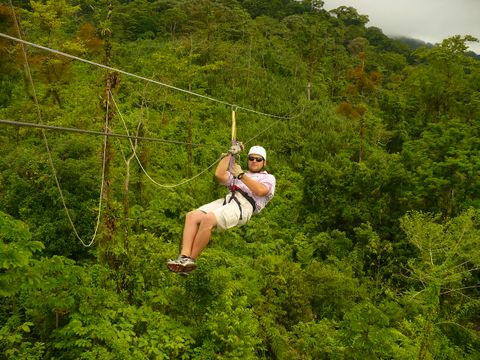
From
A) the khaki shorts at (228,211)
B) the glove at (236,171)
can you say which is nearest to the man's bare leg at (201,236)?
the khaki shorts at (228,211)

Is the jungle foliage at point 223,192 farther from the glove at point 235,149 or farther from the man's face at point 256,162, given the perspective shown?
the man's face at point 256,162

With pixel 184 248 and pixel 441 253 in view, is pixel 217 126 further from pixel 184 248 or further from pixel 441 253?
pixel 184 248

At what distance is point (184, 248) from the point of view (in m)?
4.03

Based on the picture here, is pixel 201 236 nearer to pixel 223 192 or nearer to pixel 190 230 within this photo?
pixel 190 230

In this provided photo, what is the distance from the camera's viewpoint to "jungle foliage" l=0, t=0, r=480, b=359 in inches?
246

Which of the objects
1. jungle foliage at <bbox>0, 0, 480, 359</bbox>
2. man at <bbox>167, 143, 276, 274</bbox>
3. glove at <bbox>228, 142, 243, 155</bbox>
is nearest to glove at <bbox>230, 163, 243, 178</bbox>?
man at <bbox>167, 143, 276, 274</bbox>

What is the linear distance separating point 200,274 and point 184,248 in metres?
3.09

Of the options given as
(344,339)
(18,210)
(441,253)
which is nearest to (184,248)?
(344,339)

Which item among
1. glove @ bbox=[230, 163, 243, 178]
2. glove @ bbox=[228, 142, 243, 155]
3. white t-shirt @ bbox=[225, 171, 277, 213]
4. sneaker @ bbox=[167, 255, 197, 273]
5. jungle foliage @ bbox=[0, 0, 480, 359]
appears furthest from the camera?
jungle foliage @ bbox=[0, 0, 480, 359]

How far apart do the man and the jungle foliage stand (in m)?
0.94

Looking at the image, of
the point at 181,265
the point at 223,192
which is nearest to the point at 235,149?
the point at 181,265

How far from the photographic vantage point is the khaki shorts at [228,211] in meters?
4.23

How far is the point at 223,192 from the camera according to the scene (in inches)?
599

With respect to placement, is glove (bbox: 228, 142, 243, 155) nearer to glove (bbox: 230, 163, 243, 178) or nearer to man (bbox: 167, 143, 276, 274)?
man (bbox: 167, 143, 276, 274)
